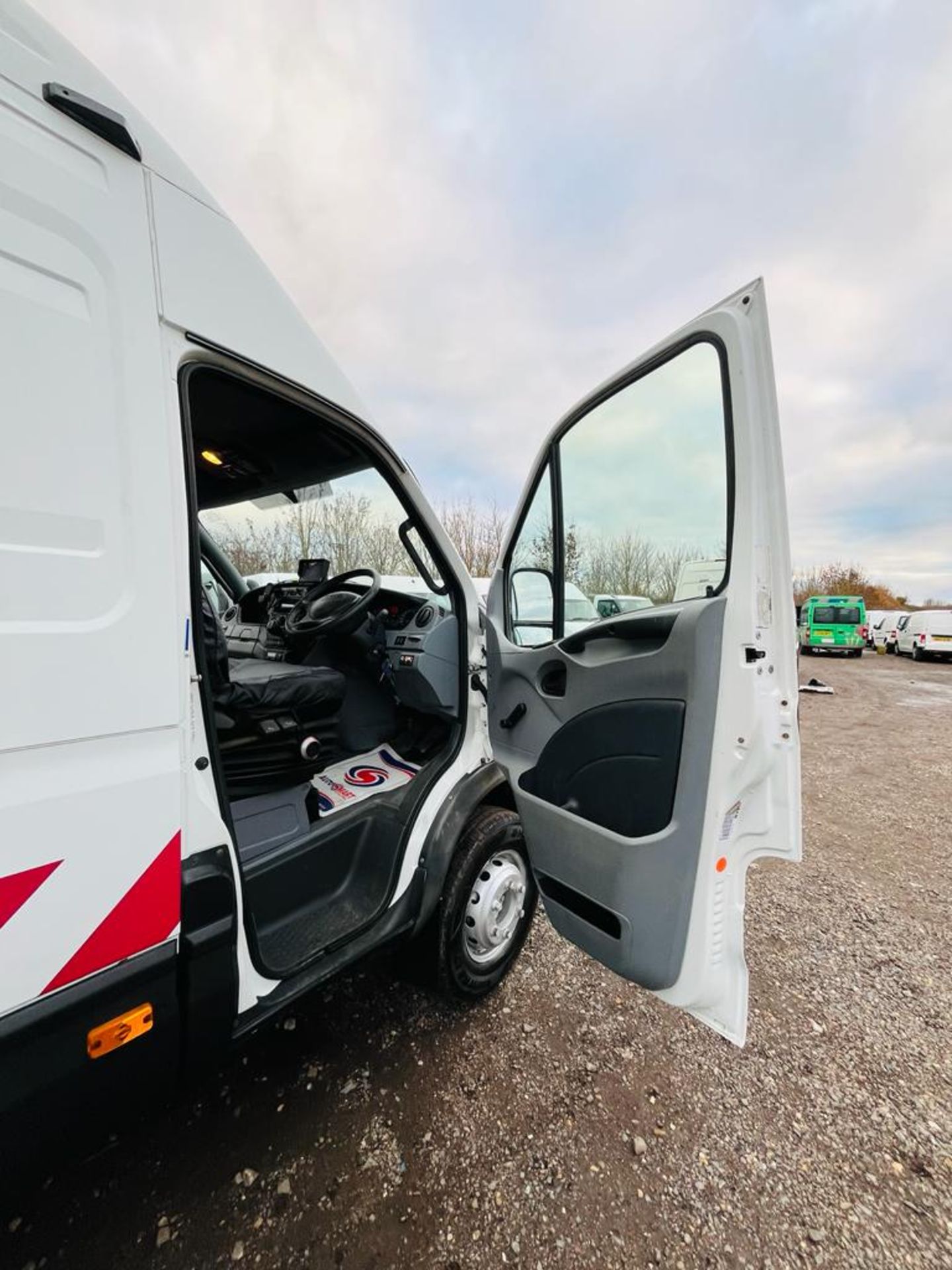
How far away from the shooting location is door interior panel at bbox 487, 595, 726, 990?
1.45 m

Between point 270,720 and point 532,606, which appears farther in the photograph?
point 532,606

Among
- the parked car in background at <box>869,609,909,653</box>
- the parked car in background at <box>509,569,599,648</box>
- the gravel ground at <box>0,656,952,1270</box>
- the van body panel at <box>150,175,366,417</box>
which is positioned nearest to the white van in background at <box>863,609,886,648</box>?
the parked car in background at <box>869,609,909,653</box>

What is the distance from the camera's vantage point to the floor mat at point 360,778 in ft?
6.34

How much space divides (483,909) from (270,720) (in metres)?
1.08

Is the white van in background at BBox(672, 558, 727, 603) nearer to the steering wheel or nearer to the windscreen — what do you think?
the steering wheel

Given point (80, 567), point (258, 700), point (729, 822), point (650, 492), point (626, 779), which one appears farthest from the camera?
point (258, 700)

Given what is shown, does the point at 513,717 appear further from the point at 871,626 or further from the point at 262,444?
the point at 871,626

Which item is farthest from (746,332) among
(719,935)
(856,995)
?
(856,995)

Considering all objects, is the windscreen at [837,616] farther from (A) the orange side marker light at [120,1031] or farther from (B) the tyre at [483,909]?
(A) the orange side marker light at [120,1031]

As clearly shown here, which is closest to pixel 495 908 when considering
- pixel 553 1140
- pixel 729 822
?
pixel 553 1140

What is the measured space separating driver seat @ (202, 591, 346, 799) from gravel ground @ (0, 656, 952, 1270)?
0.96m

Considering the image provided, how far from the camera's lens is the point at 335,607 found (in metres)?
2.61

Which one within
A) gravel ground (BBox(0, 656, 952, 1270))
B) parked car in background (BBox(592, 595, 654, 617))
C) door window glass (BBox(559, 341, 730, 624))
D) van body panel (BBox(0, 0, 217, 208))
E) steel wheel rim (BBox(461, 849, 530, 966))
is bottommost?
gravel ground (BBox(0, 656, 952, 1270))

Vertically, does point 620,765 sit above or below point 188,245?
below
